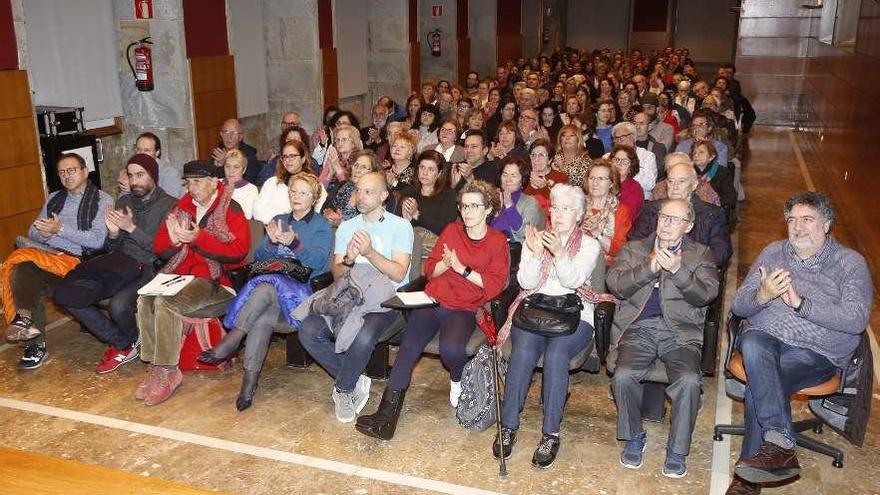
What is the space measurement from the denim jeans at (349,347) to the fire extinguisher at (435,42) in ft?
48.6

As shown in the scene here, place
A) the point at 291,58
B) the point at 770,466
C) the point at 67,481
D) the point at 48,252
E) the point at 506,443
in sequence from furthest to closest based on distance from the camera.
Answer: the point at 291,58
the point at 48,252
the point at 506,443
the point at 770,466
the point at 67,481

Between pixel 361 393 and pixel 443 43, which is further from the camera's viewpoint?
pixel 443 43

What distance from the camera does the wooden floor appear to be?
2510 mm

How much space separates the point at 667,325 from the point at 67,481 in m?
2.96

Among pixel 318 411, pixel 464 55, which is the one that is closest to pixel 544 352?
pixel 318 411

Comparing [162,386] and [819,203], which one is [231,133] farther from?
[819,203]

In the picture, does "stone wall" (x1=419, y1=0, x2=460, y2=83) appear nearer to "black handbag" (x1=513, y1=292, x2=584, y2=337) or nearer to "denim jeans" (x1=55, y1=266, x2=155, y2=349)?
"denim jeans" (x1=55, y1=266, x2=155, y2=349)

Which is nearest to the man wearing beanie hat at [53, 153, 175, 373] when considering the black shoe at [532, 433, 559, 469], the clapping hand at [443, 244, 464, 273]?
the clapping hand at [443, 244, 464, 273]

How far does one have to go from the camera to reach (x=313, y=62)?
1198cm

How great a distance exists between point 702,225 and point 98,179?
612 centimetres

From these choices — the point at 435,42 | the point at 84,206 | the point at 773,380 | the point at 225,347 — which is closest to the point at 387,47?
the point at 435,42

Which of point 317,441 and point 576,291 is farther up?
point 576,291

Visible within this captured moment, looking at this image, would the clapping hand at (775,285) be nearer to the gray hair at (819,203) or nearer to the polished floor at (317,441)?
the gray hair at (819,203)

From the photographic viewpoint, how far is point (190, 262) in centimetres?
512
